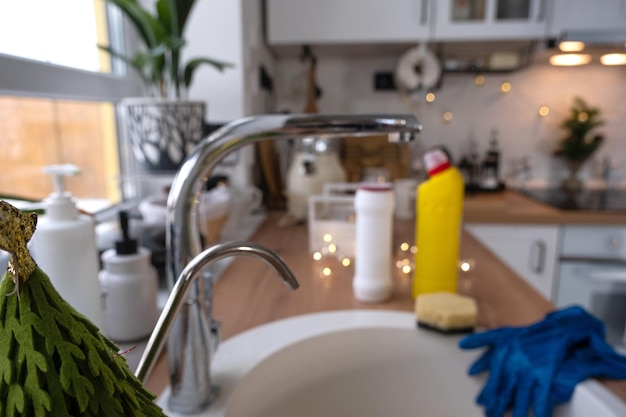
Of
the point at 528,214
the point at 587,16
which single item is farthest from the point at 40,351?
the point at 587,16

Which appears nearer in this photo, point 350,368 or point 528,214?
point 350,368

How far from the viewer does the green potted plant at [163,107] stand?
2.98 ft

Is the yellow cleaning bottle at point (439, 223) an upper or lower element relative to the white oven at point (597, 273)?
upper

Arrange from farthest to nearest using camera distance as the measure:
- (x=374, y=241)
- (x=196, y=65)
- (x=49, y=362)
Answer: (x=196, y=65) → (x=374, y=241) → (x=49, y=362)

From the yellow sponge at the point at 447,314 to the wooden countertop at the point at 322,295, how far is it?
2.4 inches

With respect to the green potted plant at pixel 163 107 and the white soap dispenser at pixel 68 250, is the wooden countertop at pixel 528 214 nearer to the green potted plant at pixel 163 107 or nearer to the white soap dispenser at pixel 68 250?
the green potted plant at pixel 163 107

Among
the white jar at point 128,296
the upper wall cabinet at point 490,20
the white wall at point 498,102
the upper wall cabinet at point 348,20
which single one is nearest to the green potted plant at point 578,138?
the white wall at point 498,102

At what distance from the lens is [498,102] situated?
6.48 feet

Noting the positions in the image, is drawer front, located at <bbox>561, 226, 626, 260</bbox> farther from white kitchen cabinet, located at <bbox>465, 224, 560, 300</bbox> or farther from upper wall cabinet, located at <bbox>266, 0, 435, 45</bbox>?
upper wall cabinet, located at <bbox>266, 0, 435, 45</bbox>

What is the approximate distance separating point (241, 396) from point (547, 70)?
6.81ft

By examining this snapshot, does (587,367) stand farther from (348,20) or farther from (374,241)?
(348,20)

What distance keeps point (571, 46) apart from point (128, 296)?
1.86 m

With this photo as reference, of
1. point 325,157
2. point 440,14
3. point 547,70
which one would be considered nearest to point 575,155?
point 547,70

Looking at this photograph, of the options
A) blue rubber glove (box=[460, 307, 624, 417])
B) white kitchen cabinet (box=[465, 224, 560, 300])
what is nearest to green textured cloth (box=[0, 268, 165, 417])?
blue rubber glove (box=[460, 307, 624, 417])
